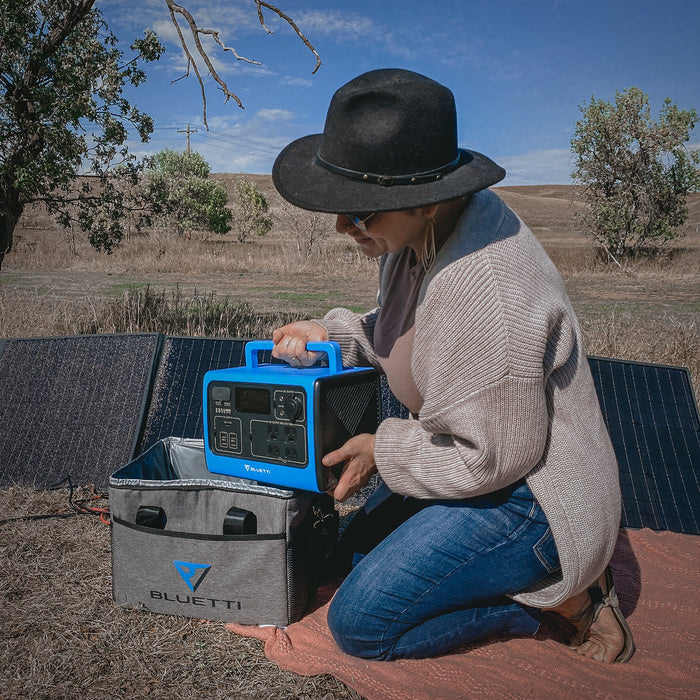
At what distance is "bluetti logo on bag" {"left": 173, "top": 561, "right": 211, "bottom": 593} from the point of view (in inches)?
88.7

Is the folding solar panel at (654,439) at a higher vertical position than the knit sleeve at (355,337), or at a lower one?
lower

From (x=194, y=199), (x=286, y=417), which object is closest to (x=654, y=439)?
(x=286, y=417)

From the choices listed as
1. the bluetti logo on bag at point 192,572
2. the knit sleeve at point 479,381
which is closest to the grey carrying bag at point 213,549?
the bluetti logo on bag at point 192,572

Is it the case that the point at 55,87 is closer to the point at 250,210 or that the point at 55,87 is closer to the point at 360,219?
the point at 360,219

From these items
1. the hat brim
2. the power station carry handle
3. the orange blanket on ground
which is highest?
the hat brim

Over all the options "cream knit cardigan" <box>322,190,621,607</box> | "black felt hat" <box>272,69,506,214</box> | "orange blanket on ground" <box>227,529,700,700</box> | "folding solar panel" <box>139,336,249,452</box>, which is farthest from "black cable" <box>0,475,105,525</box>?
"black felt hat" <box>272,69,506,214</box>

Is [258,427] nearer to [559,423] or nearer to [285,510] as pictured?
[285,510]

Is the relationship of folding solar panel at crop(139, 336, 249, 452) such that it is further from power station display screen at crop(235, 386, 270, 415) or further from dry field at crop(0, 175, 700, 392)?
dry field at crop(0, 175, 700, 392)

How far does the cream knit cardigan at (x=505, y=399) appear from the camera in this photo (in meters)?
1.65

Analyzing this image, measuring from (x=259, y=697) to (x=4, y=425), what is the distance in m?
2.46

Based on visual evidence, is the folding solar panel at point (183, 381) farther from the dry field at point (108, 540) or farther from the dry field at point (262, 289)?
the dry field at point (262, 289)

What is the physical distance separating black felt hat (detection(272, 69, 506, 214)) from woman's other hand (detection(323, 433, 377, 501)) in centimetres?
73

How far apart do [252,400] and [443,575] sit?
0.79 metres

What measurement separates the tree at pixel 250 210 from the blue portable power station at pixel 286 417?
35019mm
